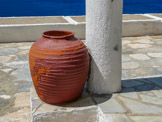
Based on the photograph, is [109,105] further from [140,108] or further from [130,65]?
[130,65]

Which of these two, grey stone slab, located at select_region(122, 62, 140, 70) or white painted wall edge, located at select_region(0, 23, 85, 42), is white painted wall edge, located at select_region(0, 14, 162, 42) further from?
grey stone slab, located at select_region(122, 62, 140, 70)

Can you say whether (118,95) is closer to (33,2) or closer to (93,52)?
(93,52)

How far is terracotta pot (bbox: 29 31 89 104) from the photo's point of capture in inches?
92.5

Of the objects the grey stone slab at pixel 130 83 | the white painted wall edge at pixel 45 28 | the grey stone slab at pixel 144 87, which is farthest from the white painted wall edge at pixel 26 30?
the grey stone slab at pixel 144 87

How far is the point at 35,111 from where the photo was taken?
7.90ft

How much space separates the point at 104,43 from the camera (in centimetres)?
259

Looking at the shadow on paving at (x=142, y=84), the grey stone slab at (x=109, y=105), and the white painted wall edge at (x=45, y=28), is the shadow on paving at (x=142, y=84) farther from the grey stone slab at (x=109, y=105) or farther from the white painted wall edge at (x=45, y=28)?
the white painted wall edge at (x=45, y=28)

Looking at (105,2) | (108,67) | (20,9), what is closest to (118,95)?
(108,67)

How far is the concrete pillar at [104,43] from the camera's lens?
2.50m

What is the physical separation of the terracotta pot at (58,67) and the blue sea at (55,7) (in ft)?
45.0

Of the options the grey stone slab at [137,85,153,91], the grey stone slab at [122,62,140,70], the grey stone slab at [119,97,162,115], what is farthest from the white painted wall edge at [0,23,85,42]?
the grey stone slab at [119,97,162,115]

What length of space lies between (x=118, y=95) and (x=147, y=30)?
168 inches

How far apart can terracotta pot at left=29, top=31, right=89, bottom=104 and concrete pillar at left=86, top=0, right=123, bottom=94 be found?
0.18 metres

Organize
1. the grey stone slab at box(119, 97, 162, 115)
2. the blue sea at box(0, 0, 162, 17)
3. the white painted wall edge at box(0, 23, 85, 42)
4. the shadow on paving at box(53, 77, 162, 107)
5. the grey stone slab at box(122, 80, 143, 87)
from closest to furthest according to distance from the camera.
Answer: the grey stone slab at box(119, 97, 162, 115) → the shadow on paving at box(53, 77, 162, 107) → the grey stone slab at box(122, 80, 143, 87) → the white painted wall edge at box(0, 23, 85, 42) → the blue sea at box(0, 0, 162, 17)
